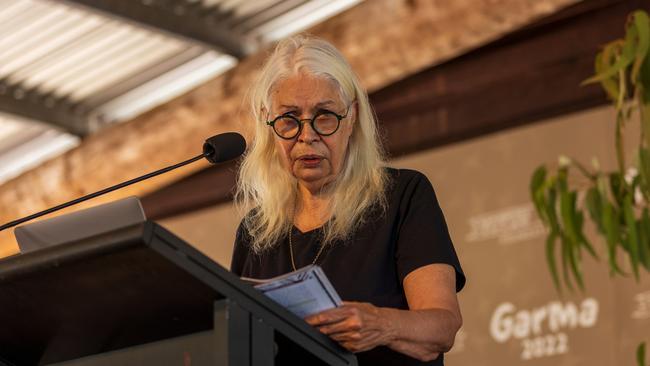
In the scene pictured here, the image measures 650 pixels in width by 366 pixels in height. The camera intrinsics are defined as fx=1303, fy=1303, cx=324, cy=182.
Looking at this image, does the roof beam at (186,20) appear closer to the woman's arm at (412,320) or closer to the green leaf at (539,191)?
the green leaf at (539,191)

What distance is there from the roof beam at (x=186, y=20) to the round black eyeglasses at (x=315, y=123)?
341 cm

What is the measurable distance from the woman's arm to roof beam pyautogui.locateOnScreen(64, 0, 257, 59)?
3.71 meters

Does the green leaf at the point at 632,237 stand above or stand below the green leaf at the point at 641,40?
below

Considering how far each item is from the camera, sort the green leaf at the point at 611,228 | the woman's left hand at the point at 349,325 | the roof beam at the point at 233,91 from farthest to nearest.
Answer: the roof beam at the point at 233,91, the green leaf at the point at 611,228, the woman's left hand at the point at 349,325

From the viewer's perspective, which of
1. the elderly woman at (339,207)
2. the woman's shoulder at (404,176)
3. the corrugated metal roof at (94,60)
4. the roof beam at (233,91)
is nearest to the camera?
the elderly woman at (339,207)

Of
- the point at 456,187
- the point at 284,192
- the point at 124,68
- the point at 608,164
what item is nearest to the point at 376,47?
the point at 456,187

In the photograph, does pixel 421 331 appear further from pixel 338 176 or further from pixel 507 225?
pixel 507 225

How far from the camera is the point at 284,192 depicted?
224cm

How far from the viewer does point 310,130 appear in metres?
2.11

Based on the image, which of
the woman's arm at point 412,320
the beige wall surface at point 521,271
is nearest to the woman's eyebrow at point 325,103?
the woman's arm at point 412,320

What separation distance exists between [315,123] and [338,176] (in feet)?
0.38

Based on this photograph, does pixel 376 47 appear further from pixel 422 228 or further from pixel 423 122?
pixel 422 228

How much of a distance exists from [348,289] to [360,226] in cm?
12

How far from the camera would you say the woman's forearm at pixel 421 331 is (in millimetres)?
1763
